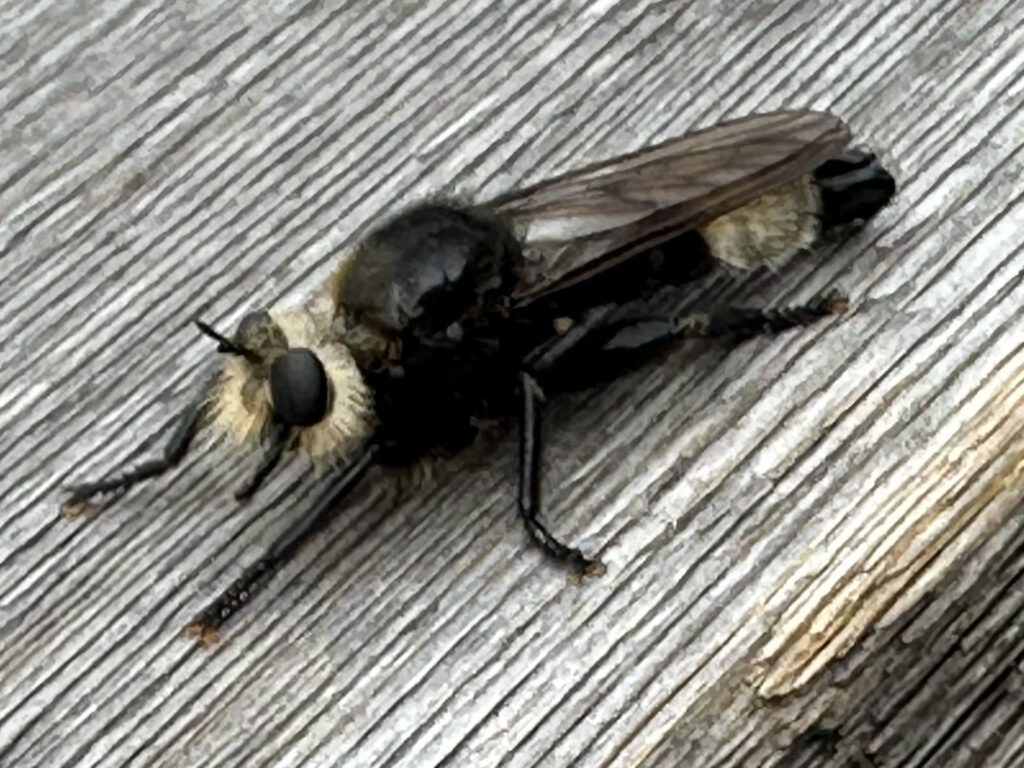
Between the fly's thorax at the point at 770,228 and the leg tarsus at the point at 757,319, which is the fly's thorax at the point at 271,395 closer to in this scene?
the leg tarsus at the point at 757,319

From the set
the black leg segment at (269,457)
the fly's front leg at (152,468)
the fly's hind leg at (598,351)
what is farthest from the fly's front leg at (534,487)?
the fly's front leg at (152,468)

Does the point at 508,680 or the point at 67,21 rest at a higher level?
the point at 67,21

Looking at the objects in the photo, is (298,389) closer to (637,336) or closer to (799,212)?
(637,336)

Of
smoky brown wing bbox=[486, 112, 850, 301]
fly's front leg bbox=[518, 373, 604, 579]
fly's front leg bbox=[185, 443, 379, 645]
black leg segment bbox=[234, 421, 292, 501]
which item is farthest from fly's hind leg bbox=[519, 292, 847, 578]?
black leg segment bbox=[234, 421, 292, 501]

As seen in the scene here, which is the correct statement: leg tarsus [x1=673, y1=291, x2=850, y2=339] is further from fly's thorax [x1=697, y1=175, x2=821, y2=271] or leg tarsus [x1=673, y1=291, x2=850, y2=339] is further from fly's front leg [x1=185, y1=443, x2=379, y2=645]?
fly's front leg [x1=185, y1=443, x2=379, y2=645]

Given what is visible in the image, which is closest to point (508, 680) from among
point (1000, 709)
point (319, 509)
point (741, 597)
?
point (741, 597)

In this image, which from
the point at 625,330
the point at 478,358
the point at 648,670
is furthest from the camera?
the point at 478,358

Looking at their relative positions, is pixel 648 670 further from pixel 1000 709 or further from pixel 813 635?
pixel 1000 709
